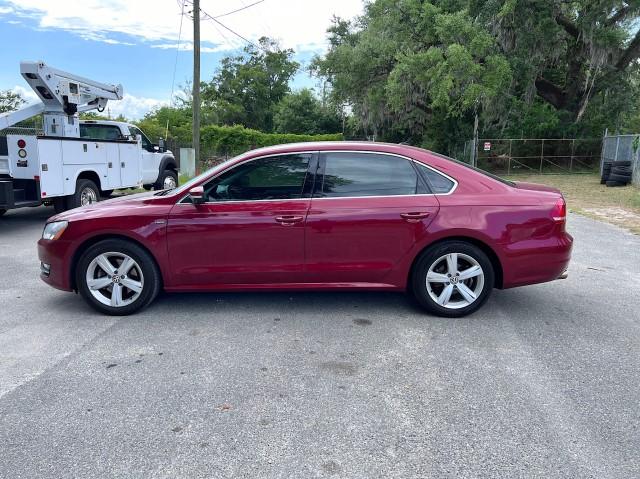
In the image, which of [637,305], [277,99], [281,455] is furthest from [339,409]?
[277,99]

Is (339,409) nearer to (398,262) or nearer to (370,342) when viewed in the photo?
(370,342)

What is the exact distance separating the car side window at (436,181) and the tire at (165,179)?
1083cm

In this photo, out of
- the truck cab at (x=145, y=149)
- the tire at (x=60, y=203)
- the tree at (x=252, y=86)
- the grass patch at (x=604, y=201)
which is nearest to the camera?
the tire at (x=60, y=203)

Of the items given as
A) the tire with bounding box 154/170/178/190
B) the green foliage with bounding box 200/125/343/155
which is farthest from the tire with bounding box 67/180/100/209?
the green foliage with bounding box 200/125/343/155

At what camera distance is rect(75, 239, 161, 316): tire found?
4707 mm

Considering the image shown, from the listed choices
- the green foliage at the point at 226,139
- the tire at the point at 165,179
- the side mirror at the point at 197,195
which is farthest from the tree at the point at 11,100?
the side mirror at the point at 197,195

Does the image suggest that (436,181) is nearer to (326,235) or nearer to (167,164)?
(326,235)

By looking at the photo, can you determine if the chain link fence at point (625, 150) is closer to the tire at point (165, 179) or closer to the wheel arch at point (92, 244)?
the tire at point (165, 179)

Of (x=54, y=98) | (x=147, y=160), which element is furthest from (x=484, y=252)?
(x=147, y=160)

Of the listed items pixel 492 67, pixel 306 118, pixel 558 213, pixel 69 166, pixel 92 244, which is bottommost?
pixel 92 244

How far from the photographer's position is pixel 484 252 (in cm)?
474

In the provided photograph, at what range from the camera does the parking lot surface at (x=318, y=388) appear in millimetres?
2682

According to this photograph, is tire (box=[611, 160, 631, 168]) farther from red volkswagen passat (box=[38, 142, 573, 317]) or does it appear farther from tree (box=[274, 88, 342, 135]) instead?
tree (box=[274, 88, 342, 135])

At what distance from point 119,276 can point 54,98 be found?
7.77 metres
